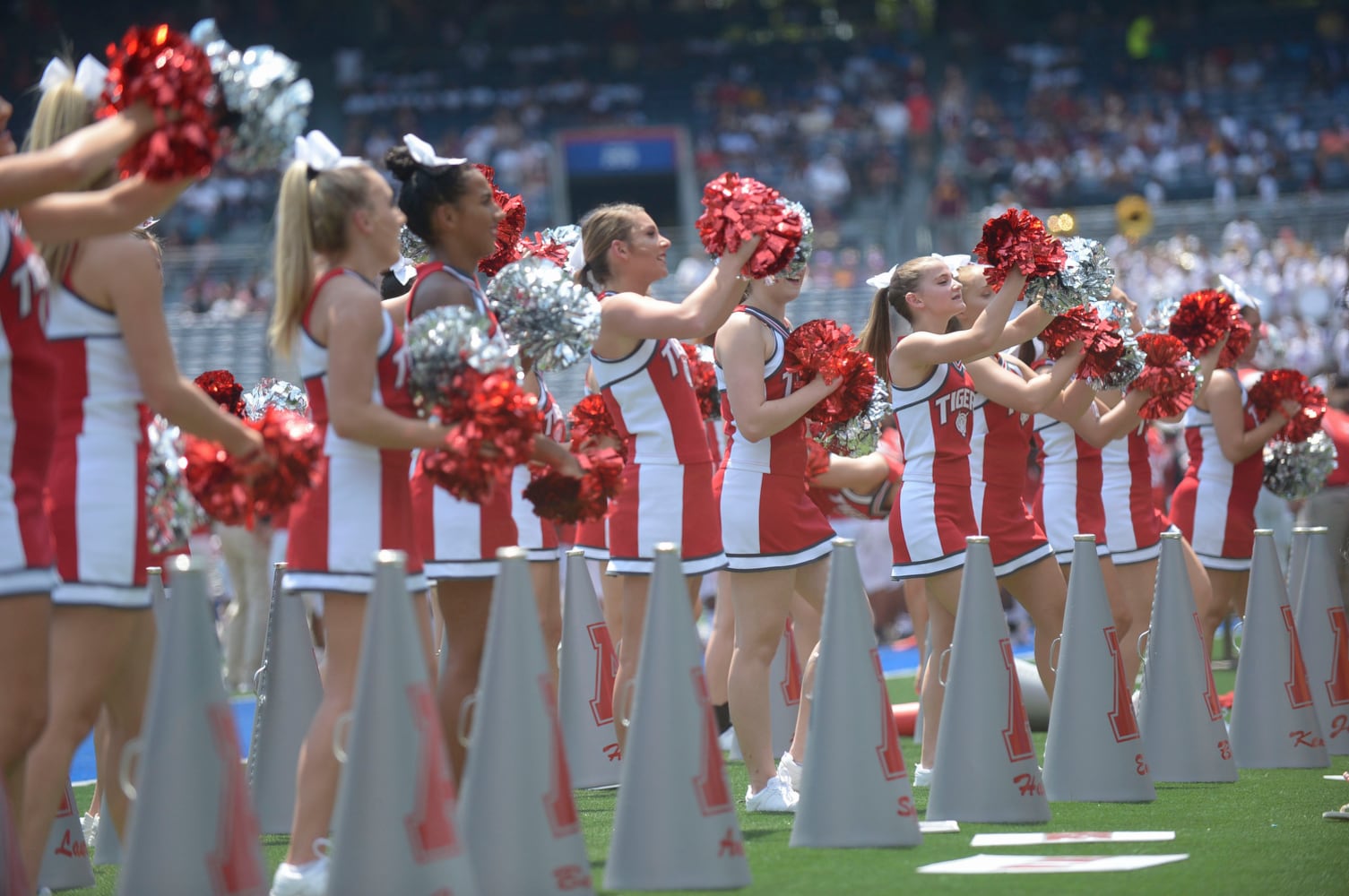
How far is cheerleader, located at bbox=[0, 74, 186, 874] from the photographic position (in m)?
3.44

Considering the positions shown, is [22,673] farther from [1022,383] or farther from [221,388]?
[1022,383]

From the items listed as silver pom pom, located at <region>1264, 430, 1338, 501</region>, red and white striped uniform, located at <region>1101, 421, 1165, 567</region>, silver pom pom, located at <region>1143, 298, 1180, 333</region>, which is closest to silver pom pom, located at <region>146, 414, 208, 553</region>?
red and white striped uniform, located at <region>1101, 421, 1165, 567</region>

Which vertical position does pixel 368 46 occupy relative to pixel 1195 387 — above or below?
above

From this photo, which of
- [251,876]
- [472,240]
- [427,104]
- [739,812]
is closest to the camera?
[251,876]

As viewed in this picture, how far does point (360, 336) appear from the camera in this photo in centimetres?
393

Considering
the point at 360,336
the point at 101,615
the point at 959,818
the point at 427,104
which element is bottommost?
the point at 959,818

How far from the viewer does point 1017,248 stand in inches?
224

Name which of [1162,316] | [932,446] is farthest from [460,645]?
[1162,316]

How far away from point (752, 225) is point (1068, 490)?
2791 millimetres

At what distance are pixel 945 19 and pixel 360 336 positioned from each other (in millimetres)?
28362

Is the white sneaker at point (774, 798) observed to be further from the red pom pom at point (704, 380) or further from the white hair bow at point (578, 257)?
the white hair bow at point (578, 257)

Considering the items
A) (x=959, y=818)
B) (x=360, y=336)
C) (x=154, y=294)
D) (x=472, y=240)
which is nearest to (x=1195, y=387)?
(x=959, y=818)

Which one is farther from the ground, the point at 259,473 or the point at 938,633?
the point at 259,473

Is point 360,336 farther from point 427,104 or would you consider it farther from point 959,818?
point 427,104
